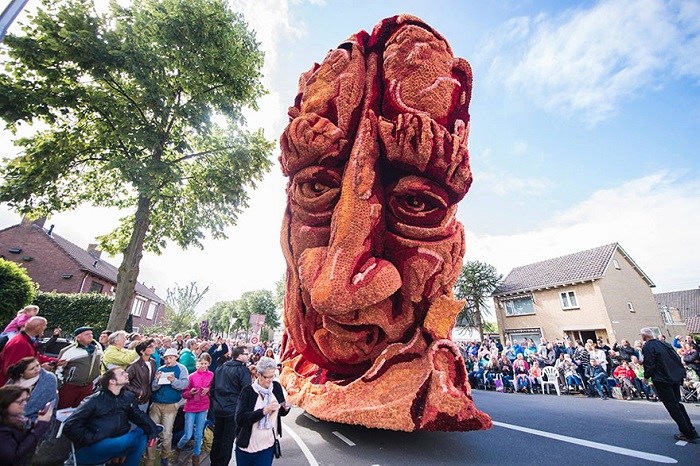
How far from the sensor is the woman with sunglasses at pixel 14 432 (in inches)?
93.1

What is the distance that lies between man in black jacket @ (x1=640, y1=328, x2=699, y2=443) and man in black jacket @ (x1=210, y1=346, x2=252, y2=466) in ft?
20.7

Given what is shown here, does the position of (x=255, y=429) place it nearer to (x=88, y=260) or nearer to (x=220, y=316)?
(x=88, y=260)

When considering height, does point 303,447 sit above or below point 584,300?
below

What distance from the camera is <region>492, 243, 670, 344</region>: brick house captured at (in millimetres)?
19391

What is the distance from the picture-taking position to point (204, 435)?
17.9ft

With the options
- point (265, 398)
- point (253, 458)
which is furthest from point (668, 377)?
point (253, 458)

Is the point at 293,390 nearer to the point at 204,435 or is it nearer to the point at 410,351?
the point at 204,435

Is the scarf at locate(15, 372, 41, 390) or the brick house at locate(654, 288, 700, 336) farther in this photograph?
the brick house at locate(654, 288, 700, 336)

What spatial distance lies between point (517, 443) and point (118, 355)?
6.30m

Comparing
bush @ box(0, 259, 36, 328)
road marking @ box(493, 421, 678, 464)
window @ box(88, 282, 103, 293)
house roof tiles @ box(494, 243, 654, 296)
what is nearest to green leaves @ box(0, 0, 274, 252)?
bush @ box(0, 259, 36, 328)

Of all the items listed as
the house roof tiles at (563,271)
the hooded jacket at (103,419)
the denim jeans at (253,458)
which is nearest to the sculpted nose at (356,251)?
the denim jeans at (253,458)

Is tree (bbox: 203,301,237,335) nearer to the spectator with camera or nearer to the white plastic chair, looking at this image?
→ the white plastic chair

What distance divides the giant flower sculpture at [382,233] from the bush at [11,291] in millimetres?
13317

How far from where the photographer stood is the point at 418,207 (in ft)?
17.8
